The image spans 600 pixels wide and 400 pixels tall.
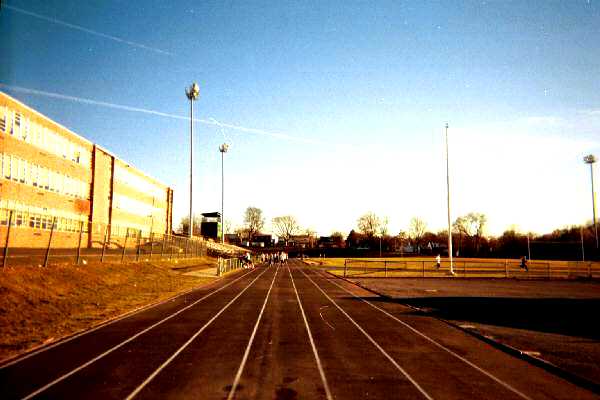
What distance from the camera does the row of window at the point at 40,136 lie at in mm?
32750

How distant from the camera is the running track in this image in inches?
306

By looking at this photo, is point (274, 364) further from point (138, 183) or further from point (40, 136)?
point (138, 183)

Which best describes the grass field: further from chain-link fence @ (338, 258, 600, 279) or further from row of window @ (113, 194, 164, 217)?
row of window @ (113, 194, 164, 217)

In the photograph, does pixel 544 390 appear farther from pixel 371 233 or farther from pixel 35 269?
pixel 371 233

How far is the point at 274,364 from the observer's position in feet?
31.2

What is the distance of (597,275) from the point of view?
42438 millimetres

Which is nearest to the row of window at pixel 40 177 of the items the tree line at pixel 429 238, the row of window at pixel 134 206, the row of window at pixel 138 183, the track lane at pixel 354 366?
the row of window at pixel 134 206

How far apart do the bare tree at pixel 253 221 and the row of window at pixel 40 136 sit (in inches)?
4017

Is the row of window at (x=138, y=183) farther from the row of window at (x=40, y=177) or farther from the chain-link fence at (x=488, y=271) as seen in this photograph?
the chain-link fence at (x=488, y=271)

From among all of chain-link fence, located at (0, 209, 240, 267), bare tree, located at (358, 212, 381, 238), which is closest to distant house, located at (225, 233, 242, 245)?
bare tree, located at (358, 212, 381, 238)

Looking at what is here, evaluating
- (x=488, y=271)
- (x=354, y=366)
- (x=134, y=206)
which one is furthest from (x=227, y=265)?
(x=354, y=366)

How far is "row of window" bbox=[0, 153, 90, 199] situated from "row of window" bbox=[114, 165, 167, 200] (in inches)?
384

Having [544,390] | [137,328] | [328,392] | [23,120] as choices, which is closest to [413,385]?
[328,392]

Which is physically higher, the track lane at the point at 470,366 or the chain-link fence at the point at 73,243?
the chain-link fence at the point at 73,243
